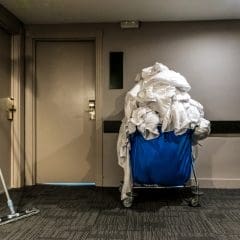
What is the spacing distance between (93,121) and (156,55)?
1173 mm

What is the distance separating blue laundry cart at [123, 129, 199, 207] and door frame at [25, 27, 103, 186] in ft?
4.26

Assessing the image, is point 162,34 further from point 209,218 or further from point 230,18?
point 209,218

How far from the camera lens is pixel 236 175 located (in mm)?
4379

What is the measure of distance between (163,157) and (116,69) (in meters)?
1.67

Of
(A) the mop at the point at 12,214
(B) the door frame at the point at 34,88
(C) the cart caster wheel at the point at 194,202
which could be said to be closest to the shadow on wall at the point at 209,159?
(C) the cart caster wheel at the point at 194,202

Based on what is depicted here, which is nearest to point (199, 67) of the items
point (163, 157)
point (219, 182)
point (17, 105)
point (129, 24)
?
point (129, 24)

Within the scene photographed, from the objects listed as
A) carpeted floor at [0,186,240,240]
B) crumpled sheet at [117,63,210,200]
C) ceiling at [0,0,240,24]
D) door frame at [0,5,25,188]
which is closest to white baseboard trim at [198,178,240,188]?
carpeted floor at [0,186,240,240]

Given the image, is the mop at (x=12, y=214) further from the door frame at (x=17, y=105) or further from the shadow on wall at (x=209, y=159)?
the shadow on wall at (x=209, y=159)

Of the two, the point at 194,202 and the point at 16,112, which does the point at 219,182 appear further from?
the point at 16,112

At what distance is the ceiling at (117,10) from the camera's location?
3.76 m

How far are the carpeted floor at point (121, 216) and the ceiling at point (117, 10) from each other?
6.87 feet

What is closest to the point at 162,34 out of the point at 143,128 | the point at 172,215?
the point at 143,128

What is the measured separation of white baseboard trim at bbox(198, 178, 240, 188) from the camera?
14.3 feet

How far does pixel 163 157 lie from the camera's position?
10.6 ft
